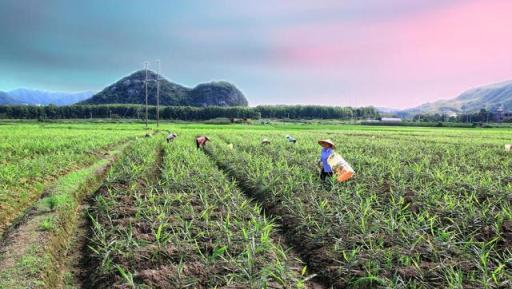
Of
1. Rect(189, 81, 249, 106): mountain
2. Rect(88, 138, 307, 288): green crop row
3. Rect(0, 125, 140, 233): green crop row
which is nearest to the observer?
Rect(88, 138, 307, 288): green crop row

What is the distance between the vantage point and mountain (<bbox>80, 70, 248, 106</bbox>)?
525ft

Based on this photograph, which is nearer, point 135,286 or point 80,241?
point 135,286

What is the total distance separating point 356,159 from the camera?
39.3ft

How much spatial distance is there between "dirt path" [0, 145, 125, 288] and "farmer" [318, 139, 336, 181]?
533 cm

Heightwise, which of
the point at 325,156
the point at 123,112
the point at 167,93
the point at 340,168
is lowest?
the point at 340,168

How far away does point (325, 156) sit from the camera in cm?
820

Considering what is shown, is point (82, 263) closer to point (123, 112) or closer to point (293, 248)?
point (293, 248)

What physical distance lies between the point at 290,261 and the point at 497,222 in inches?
130

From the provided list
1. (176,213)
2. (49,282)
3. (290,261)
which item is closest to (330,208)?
(290,261)

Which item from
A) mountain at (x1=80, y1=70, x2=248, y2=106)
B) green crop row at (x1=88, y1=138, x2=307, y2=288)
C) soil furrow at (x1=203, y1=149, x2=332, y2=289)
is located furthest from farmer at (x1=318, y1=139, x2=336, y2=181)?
mountain at (x1=80, y1=70, x2=248, y2=106)

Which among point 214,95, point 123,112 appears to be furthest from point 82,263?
point 214,95

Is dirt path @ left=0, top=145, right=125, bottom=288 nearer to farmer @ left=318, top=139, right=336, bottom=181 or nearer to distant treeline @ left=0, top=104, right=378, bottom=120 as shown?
farmer @ left=318, top=139, right=336, bottom=181

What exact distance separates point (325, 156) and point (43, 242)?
575 centimetres

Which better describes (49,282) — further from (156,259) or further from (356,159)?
(356,159)
